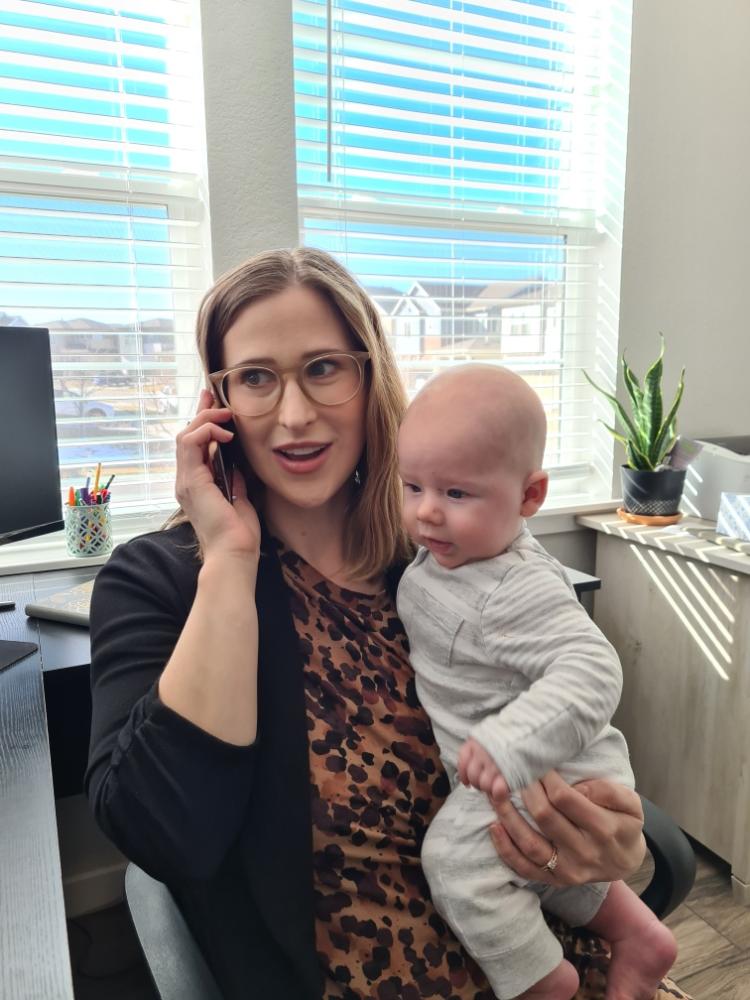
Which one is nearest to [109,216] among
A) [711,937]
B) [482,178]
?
[482,178]

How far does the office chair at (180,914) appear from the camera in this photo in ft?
2.67

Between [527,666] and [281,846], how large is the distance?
1.15ft

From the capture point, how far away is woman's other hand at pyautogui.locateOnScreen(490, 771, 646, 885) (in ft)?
2.73

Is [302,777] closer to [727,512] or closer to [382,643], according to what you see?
[382,643]

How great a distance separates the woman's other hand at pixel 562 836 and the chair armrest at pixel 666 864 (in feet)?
0.58

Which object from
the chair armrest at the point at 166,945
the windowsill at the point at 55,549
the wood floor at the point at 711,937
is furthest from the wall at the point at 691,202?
the chair armrest at the point at 166,945

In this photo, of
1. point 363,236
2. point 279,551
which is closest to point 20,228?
point 363,236

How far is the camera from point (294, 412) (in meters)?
0.96

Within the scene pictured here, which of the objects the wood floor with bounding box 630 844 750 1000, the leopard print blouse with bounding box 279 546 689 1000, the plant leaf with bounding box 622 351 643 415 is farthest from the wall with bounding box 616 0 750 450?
the leopard print blouse with bounding box 279 546 689 1000

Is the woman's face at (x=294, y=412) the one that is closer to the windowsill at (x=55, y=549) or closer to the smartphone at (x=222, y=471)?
the smartphone at (x=222, y=471)

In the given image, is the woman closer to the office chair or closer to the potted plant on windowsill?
the office chair

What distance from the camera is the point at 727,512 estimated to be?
206 centimetres

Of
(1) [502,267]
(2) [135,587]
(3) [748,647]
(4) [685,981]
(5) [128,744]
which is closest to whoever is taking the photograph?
(5) [128,744]

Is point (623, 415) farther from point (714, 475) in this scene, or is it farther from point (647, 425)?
point (714, 475)
